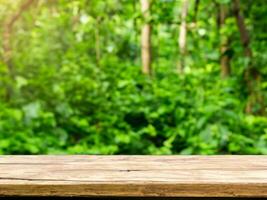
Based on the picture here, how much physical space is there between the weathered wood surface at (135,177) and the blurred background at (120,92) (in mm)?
2826

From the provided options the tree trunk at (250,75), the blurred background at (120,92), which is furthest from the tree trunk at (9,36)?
the tree trunk at (250,75)

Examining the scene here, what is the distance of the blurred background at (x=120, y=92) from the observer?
457 centimetres

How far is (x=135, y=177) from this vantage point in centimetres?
126

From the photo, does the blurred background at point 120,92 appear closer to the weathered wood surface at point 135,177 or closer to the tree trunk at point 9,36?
the tree trunk at point 9,36

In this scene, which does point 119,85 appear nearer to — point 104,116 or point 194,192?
point 104,116

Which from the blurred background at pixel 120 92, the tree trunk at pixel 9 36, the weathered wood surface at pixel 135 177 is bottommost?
the blurred background at pixel 120 92

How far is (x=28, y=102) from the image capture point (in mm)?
5008

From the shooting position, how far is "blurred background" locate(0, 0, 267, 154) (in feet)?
15.0

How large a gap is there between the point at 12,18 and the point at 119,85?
125 cm

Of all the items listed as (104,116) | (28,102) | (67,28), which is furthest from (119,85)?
(67,28)

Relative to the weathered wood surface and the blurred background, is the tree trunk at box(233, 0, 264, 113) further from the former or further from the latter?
the weathered wood surface

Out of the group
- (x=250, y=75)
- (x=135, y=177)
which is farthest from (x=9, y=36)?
(x=135, y=177)

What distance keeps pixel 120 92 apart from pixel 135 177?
14.9ft

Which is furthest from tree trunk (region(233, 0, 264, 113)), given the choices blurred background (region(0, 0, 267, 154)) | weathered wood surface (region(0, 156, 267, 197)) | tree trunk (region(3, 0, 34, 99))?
weathered wood surface (region(0, 156, 267, 197))
